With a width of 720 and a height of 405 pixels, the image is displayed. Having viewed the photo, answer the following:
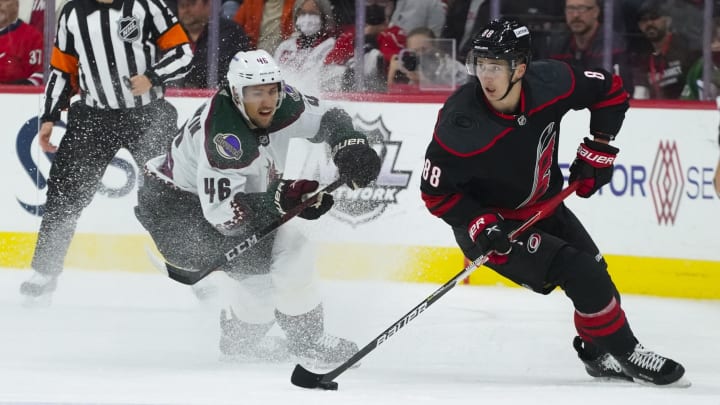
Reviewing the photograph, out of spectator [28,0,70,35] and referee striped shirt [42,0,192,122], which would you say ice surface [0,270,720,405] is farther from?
spectator [28,0,70,35]

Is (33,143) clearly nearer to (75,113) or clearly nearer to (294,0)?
(75,113)

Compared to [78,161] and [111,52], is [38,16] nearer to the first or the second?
[111,52]

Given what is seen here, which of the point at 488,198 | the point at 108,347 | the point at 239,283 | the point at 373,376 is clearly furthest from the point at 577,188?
the point at 108,347

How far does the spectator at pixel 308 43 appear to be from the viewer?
19.6ft

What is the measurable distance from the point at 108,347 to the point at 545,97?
77.0 inches

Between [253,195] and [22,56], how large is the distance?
9.43 ft

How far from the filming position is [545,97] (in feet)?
12.9

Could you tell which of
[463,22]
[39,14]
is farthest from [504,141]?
[39,14]

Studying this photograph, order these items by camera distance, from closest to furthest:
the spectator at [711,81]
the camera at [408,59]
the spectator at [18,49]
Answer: the spectator at [711,81] → the camera at [408,59] → the spectator at [18,49]

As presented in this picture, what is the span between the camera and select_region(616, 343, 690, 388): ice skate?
12.5 ft

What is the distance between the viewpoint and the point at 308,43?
611cm

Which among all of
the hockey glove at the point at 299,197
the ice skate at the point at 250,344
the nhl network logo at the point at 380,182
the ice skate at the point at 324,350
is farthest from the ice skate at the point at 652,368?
the nhl network logo at the point at 380,182

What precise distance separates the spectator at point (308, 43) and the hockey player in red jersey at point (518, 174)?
198cm

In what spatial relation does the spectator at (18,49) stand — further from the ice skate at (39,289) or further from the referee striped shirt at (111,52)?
the ice skate at (39,289)
